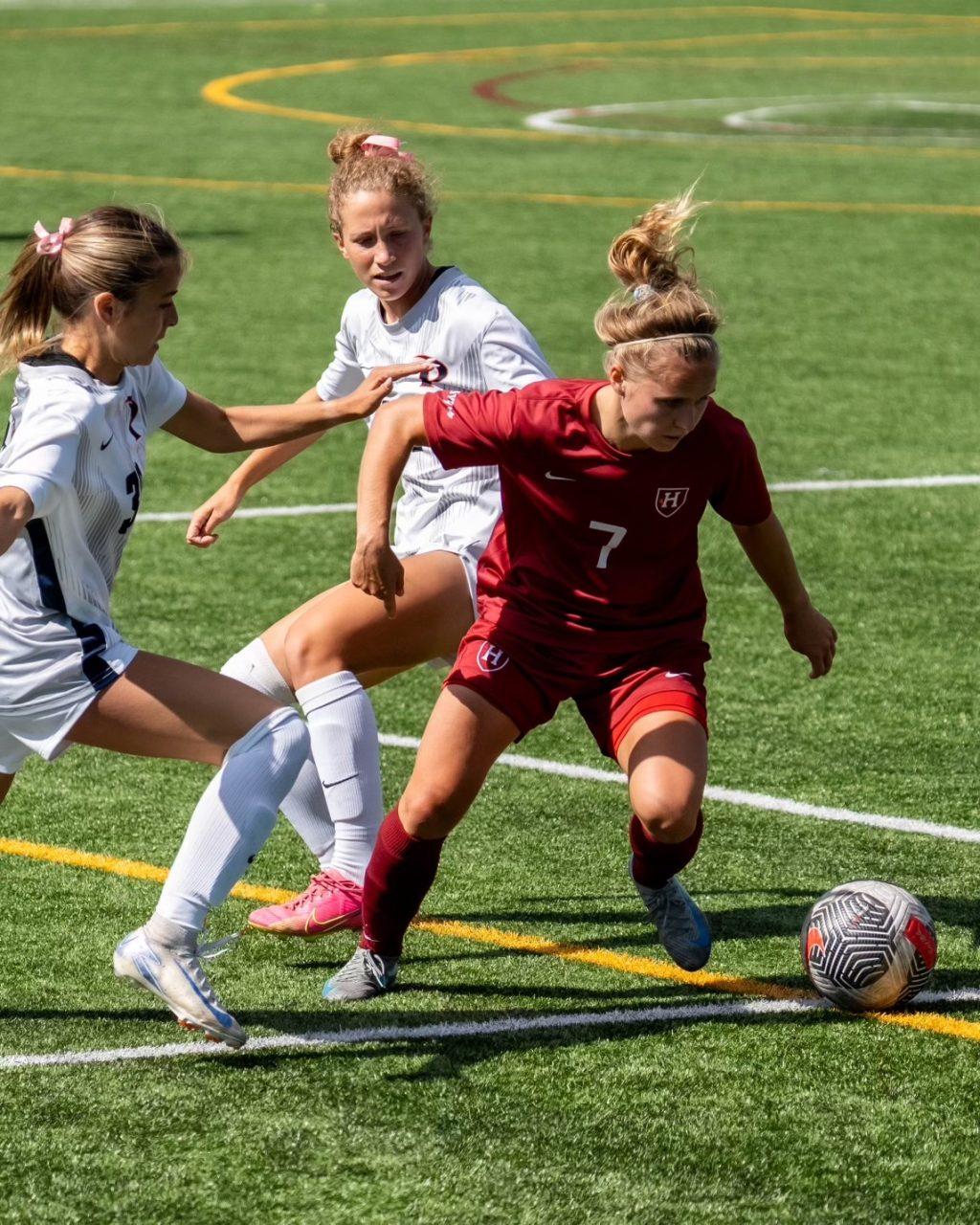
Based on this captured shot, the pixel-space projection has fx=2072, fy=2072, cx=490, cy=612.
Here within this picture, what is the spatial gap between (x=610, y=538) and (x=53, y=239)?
4.71ft

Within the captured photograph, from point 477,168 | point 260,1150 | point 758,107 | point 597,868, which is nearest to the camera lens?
point 260,1150

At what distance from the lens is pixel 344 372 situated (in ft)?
19.2

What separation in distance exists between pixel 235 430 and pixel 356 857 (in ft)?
3.73

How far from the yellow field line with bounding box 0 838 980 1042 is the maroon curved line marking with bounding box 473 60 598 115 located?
21.8 metres

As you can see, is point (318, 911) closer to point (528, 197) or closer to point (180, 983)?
point (180, 983)

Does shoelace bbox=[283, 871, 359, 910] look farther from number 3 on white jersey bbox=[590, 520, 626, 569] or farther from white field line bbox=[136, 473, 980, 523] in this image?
white field line bbox=[136, 473, 980, 523]

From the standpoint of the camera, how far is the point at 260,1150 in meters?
4.03

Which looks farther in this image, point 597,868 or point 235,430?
point 597,868

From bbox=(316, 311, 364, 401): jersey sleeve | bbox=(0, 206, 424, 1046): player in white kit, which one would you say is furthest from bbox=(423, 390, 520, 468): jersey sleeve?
bbox=(316, 311, 364, 401): jersey sleeve

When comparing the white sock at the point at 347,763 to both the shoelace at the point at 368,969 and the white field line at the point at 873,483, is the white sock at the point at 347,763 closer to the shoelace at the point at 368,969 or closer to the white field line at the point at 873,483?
the shoelace at the point at 368,969

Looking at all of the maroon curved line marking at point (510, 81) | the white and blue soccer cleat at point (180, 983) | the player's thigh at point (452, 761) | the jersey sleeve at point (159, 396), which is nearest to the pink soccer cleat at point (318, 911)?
the player's thigh at point (452, 761)

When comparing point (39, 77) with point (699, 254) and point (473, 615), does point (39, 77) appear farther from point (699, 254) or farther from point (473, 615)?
point (473, 615)

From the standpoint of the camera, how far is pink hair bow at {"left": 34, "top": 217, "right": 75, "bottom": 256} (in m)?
4.54

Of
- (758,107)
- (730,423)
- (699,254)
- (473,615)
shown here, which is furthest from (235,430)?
(758,107)
